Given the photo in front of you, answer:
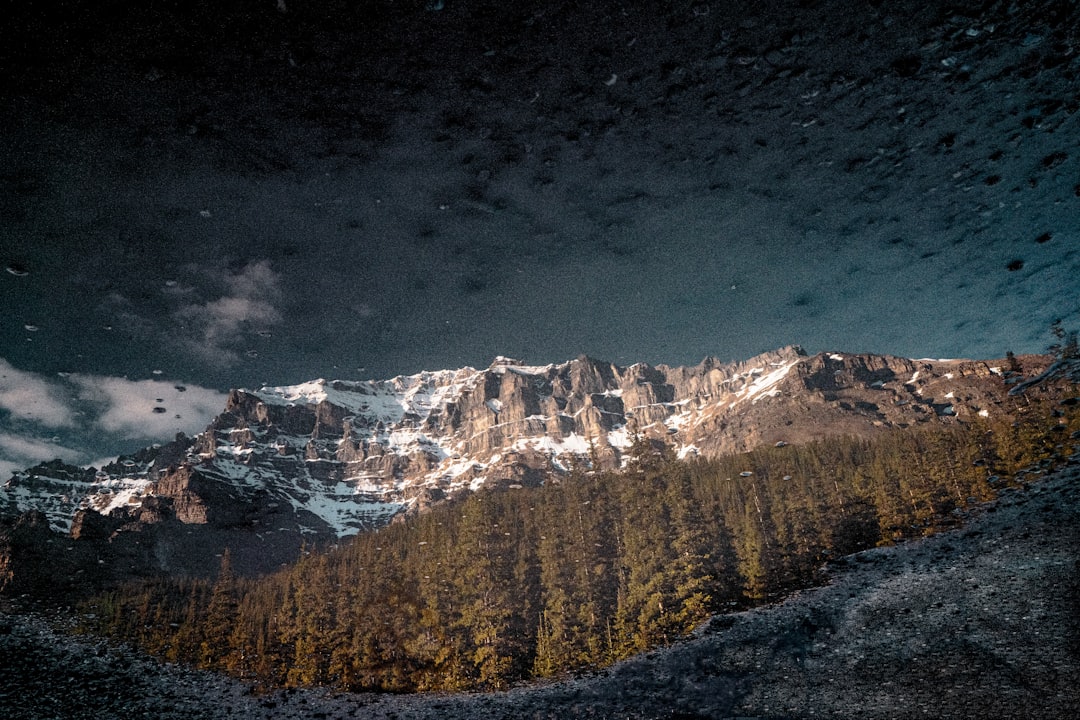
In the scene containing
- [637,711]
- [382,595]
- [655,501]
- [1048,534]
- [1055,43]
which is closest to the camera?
[1055,43]

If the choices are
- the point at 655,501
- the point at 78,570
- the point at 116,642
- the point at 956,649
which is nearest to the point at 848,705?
the point at 956,649

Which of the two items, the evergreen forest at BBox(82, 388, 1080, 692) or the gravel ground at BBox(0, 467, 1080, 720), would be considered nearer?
the gravel ground at BBox(0, 467, 1080, 720)

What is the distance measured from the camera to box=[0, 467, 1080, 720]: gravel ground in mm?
16078

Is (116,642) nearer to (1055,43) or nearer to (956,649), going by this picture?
(956,649)

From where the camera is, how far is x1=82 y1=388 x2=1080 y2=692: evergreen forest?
3186 cm

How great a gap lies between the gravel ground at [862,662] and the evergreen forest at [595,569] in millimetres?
2784

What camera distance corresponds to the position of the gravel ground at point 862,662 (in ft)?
52.7

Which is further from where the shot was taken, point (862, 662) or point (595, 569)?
point (595, 569)

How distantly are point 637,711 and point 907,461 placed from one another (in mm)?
56617

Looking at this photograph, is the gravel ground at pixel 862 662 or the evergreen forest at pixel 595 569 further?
the evergreen forest at pixel 595 569

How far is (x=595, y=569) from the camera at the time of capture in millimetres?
34969

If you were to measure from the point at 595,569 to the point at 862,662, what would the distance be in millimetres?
18254

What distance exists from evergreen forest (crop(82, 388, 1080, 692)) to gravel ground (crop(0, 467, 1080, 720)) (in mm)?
2784

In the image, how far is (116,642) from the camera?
70062 mm
